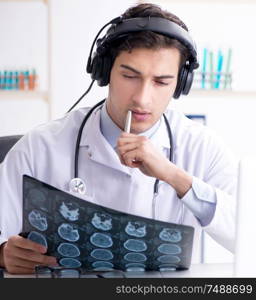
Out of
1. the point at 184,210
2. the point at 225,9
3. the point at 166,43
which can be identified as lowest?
the point at 184,210

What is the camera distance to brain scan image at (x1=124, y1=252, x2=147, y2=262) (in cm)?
82

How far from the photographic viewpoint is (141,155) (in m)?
1.00

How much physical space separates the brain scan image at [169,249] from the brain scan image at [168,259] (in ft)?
0.05

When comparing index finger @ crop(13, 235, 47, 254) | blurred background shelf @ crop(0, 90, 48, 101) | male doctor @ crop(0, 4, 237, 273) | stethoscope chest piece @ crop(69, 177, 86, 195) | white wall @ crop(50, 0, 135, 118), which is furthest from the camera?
blurred background shelf @ crop(0, 90, 48, 101)

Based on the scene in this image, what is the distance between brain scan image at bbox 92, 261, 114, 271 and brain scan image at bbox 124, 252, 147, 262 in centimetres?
3

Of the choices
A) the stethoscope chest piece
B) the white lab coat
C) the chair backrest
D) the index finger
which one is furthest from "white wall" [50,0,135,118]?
the index finger

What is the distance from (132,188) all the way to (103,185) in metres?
0.06

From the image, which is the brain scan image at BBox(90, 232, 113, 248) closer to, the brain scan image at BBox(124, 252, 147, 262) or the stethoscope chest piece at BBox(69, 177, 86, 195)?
the brain scan image at BBox(124, 252, 147, 262)

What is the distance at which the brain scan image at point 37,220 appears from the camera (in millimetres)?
821

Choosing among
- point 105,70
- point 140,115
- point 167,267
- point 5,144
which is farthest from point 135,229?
point 5,144

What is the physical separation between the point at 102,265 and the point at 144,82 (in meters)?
0.40
